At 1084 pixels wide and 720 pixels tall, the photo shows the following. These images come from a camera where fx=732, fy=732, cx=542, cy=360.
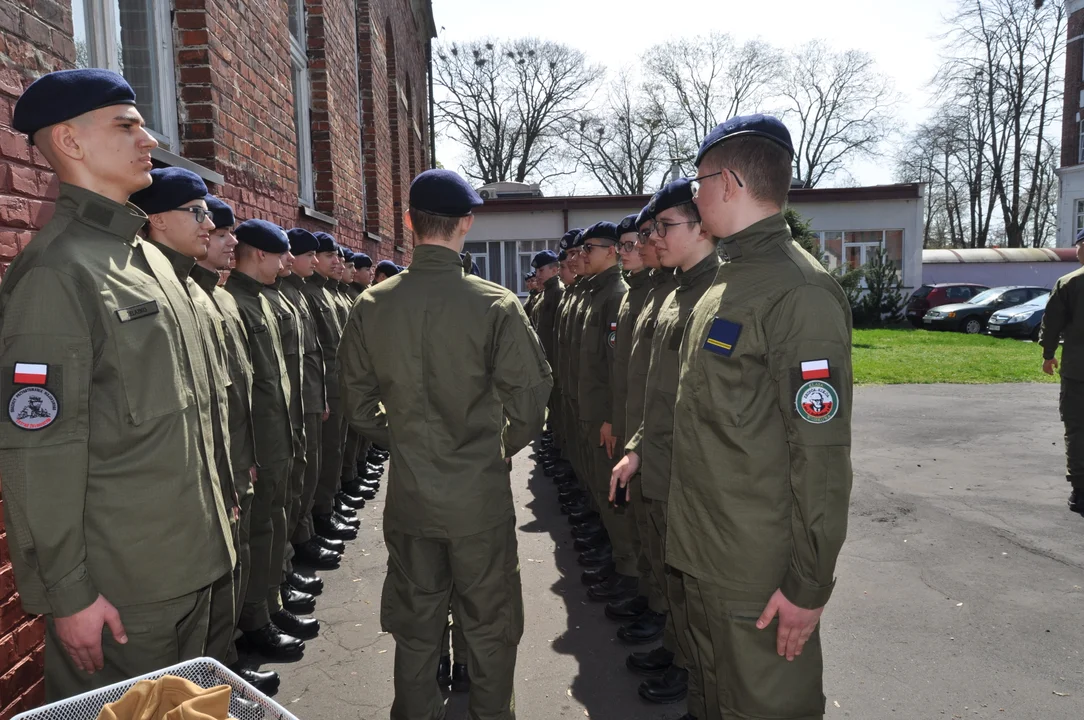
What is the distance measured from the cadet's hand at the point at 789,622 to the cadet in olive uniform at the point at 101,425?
1.68 m

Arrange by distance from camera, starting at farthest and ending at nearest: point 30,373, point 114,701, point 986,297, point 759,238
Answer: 1. point 986,297
2. point 759,238
3. point 30,373
4. point 114,701

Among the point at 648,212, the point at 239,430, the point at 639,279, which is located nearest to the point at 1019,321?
the point at 639,279

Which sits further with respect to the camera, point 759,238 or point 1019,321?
point 1019,321

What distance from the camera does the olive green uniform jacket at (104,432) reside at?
190 cm

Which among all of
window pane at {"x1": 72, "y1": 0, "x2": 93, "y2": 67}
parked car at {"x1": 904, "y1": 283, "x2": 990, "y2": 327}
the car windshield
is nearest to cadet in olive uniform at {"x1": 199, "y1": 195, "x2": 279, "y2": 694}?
window pane at {"x1": 72, "y1": 0, "x2": 93, "y2": 67}

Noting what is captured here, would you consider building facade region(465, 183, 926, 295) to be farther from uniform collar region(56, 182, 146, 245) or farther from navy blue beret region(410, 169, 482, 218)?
uniform collar region(56, 182, 146, 245)

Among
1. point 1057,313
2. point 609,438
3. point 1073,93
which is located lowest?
point 609,438

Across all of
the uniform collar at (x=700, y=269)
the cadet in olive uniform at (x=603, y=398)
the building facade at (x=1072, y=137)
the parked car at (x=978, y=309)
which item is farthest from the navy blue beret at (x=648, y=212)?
the building facade at (x=1072, y=137)

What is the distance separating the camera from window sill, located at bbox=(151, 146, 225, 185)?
3902 millimetres

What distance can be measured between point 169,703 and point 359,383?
175cm

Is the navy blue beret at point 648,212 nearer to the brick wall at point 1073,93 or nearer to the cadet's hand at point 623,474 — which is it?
the cadet's hand at point 623,474

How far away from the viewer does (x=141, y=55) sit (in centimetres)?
448

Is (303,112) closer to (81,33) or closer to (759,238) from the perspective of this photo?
(81,33)

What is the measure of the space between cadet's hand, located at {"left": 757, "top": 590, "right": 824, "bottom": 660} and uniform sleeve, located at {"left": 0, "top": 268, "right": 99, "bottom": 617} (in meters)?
1.88
